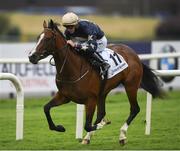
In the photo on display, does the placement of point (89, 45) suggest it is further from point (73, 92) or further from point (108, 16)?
point (108, 16)

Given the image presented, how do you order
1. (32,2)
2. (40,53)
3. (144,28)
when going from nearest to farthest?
(40,53) → (144,28) → (32,2)

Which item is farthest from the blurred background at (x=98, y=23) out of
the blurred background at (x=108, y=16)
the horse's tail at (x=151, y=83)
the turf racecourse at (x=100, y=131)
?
the horse's tail at (x=151, y=83)

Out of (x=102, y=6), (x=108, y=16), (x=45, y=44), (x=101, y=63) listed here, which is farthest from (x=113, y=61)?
(x=102, y=6)

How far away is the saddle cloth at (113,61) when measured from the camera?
9.70 metres

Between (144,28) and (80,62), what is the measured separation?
123 ft

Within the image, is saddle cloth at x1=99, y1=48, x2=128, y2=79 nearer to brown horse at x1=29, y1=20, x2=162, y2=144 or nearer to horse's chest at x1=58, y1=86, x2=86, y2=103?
brown horse at x1=29, y1=20, x2=162, y2=144

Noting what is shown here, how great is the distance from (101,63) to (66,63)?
54 centimetres

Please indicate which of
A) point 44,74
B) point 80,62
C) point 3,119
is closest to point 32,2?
point 44,74

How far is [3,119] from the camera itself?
42.0ft

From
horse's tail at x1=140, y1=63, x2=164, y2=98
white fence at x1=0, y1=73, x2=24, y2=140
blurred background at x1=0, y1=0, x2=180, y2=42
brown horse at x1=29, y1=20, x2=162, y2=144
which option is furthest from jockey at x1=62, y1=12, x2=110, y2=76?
blurred background at x1=0, y1=0, x2=180, y2=42

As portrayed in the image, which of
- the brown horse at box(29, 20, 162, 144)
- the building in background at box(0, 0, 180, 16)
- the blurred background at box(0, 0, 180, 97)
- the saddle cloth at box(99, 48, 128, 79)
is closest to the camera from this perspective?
the brown horse at box(29, 20, 162, 144)

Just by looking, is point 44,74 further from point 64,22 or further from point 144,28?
point 144,28

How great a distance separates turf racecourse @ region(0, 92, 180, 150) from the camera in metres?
9.16

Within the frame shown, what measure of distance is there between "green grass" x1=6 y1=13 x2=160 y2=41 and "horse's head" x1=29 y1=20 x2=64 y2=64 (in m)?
35.2
